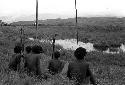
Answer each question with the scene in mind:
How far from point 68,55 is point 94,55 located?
12.5 ft

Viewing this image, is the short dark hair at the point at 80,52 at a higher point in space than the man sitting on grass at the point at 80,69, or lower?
higher

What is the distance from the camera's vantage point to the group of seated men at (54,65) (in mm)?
8430

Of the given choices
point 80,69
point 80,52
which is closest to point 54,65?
point 80,69

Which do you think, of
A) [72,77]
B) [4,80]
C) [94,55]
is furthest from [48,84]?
[94,55]

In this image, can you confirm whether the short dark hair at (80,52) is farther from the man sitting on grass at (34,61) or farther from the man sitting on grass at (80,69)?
the man sitting on grass at (34,61)

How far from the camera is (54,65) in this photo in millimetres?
12664

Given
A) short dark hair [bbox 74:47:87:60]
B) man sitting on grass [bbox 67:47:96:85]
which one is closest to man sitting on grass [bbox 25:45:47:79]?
man sitting on grass [bbox 67:47:96:85]

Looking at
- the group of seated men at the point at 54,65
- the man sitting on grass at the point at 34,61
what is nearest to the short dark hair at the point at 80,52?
the group of seated men at the point at 54,65

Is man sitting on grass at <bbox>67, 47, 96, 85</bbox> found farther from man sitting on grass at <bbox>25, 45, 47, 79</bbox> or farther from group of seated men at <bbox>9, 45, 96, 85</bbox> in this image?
man sitting on grass at <bbox>25, 45, 47, 79</bbox>

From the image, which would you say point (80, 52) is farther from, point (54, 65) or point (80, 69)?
point (54, 65)

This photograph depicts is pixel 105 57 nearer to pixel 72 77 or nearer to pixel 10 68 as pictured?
pixel 10 68

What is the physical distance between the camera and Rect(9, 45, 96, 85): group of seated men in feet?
27.7

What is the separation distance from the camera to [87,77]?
848 cm

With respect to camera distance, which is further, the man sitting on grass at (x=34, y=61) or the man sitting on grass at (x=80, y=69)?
the man sitting on grass at (x=34, y=61)
